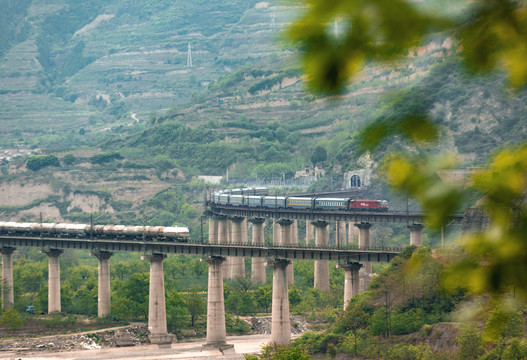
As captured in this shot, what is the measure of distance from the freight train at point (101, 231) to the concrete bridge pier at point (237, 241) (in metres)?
→ 27.8

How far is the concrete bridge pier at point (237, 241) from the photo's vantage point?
143 m

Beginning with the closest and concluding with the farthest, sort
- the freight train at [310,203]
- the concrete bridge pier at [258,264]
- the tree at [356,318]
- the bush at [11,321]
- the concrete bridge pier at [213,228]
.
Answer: the tree at [356,318] → the bush at [11,321] → the freight train at [310,203] → the concrete bridge pier at [258,264] → the concrete bridge pier at [213,228]

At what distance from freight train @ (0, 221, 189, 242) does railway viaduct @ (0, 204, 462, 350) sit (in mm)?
1472

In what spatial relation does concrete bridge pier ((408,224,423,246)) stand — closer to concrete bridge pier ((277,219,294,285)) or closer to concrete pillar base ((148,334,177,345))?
concrete bridge pier ((277,219,294,285))

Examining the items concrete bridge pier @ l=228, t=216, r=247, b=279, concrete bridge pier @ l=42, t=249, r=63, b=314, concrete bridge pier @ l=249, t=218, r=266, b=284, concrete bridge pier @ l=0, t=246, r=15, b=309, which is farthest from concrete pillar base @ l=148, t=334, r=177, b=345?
concrete bridge pier @ l=249, t=218, r=266, b=284

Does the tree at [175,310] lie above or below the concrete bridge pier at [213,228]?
below

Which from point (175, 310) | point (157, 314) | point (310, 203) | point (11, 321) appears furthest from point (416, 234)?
point (11, 321)

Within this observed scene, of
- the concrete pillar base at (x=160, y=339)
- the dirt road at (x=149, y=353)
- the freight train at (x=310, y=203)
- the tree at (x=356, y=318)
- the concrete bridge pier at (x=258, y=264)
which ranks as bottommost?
the dirt road at (x=149, y=353)

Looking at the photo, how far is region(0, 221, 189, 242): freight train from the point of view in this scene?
112 meters

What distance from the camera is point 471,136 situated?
7259 inches

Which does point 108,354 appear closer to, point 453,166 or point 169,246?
point 169,246

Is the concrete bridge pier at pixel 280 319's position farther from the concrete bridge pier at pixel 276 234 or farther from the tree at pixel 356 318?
the concrete bridge pier at pixel 276 234

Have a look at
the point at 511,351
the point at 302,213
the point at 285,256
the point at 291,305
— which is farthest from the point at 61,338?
the point at 511,351

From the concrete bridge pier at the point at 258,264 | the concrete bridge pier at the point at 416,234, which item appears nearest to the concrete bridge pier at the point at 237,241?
the concrete bridge pier at the point at 258,264
